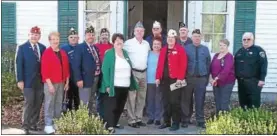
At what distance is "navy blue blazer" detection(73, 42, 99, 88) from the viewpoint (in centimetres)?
725

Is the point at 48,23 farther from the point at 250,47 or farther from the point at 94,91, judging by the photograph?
the point at 250,47

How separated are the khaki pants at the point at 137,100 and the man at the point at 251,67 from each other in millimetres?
1562

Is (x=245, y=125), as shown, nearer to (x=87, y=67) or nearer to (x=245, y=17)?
(x=87, y=67)

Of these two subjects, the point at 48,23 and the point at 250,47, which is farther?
the point at 48,23

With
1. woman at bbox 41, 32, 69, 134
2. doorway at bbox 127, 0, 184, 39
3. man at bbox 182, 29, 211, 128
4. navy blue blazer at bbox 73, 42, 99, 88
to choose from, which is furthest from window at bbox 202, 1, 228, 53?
woman at bbox 41, 32, 69, 134

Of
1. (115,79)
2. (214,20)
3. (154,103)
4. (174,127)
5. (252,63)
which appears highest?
(214,20)

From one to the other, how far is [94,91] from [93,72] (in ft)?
1.23

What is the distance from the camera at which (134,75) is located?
7.51 meters

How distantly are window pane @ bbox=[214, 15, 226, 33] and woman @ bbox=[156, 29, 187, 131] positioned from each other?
12.1 ft

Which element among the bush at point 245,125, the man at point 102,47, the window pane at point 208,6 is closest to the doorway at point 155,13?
the window pane at point 208,6

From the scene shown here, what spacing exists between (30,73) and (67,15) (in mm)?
3997

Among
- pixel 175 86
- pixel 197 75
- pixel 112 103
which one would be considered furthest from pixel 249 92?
pixel 112 103

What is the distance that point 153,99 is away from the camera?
25.6ft

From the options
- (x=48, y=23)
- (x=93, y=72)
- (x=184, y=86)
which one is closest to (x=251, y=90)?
(x=184, y=86)
